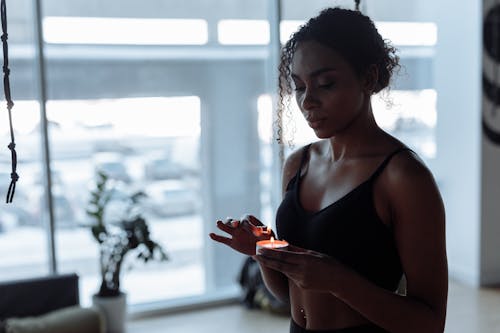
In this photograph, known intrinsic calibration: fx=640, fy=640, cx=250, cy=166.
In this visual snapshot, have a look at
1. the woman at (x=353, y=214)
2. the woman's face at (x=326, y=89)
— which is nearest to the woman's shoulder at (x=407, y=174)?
the woman at (x=353, y=214)

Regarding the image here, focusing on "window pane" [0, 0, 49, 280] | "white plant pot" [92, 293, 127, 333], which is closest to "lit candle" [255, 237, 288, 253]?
"white plant pot" [92, 293, 127, 333]

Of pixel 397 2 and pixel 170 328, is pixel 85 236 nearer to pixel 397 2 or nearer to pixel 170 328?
pixel 170 328

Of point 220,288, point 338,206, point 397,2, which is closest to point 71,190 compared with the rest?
point 220,288

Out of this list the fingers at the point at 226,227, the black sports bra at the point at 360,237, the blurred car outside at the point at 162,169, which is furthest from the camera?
the blurred car outside at the point at 162,169

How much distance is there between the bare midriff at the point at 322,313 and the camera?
1.22 meters

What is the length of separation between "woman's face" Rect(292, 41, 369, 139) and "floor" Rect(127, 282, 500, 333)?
2.70 meters

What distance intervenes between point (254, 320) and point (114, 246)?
976 millimetres

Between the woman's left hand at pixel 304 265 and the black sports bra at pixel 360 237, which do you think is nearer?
the woman's left hand at pixel 304 265

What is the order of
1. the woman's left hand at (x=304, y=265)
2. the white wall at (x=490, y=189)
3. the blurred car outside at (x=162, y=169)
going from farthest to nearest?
the white wall at (x=490, y=189) → the blurred car outside at (x=162, y=169) → the woman's left hand at (x=304, y=265)

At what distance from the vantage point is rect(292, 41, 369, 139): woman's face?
3.88 feet

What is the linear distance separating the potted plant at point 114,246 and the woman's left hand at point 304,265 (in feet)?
8.61

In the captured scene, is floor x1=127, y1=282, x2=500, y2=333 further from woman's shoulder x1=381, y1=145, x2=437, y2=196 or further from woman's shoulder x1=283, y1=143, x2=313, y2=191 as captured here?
woman's shoulder x1=381, y1=145, x2=437, y2=196

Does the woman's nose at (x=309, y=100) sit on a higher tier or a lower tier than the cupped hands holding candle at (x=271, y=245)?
higher

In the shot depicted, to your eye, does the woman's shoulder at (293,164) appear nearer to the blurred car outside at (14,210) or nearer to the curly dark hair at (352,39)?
the curly dark hair at (352,39)
